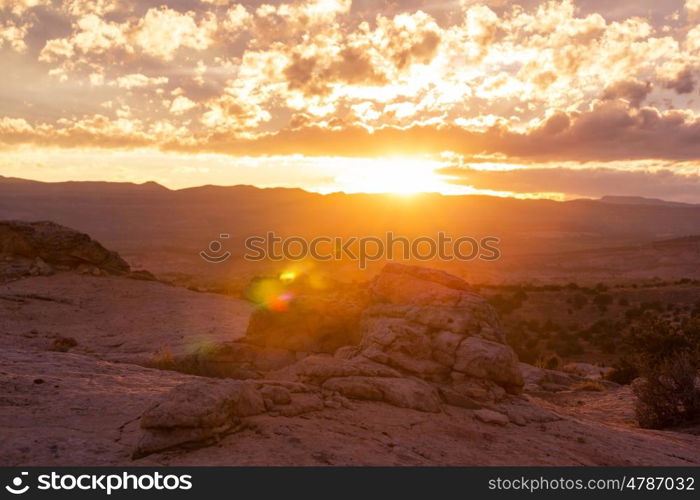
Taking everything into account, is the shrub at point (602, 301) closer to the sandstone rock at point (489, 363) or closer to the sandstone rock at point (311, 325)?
the sandstone rock at point (311, 325)

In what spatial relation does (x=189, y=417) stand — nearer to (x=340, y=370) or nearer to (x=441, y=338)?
(x=340, y=370)

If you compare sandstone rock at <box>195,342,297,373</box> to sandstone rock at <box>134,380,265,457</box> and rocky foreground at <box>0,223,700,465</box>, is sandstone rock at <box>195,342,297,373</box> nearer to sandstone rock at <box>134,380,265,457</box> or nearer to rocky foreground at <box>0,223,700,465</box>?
rocky foreground at <box>0,223,700,465</box>

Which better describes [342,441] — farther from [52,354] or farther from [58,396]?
[52,354]

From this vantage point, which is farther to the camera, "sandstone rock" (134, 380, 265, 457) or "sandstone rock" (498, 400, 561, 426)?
"sandstone rock" (498, 400, 561, 426)

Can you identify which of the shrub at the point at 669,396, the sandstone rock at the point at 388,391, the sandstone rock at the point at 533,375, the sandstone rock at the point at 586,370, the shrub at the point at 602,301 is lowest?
the sandstone rock at the point at 586,370

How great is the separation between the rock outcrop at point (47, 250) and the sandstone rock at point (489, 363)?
73.2ft

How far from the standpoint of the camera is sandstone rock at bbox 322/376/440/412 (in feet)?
29.2

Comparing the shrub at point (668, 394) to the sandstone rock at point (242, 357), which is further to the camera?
the sandstone rock at point (242, 357)

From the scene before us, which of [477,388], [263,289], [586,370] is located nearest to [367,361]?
[477,388]

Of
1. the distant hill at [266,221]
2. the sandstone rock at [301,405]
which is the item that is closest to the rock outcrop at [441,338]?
the sandstone rock at [301,405]

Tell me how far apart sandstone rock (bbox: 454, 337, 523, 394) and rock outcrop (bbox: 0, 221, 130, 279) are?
22304 mm

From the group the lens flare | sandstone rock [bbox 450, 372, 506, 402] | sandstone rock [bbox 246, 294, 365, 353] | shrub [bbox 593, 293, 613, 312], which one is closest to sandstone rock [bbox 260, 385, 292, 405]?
sandstone rock [bbox 450, 372, 506, 402]

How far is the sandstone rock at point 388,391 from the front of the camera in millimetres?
8914
